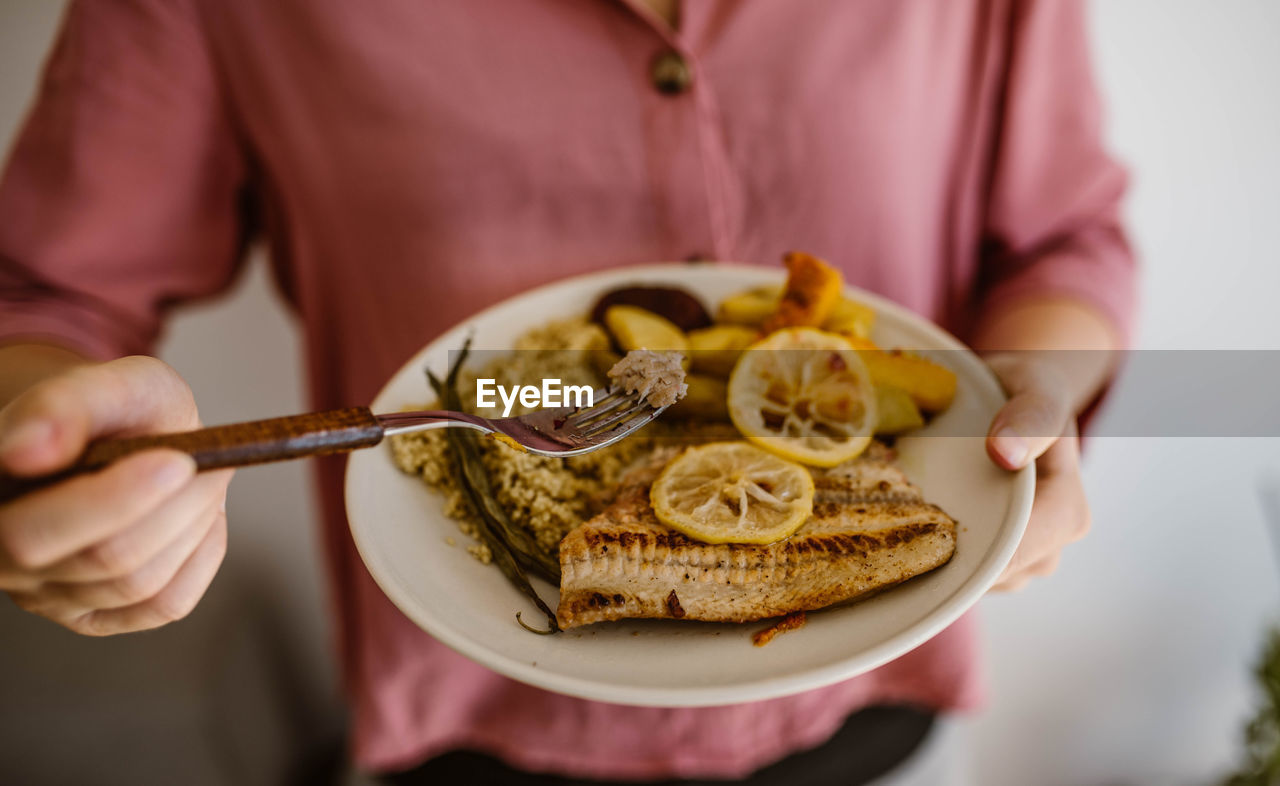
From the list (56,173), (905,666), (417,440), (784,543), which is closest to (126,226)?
(56,173)

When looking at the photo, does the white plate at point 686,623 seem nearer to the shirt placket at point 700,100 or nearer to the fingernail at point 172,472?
the fingernail at point 172,472

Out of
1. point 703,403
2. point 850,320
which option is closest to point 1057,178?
point 850,320

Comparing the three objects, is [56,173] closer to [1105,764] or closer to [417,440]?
[417,440]

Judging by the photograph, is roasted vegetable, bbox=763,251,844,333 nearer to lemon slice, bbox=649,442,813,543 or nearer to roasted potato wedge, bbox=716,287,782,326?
roasted potato wedge, bbox=716,287,782,326

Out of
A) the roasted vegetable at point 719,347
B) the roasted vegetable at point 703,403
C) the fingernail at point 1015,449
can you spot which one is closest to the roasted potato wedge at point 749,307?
the roasted vegetable at point 719,347

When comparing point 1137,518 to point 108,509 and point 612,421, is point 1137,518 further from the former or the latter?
point 108,509

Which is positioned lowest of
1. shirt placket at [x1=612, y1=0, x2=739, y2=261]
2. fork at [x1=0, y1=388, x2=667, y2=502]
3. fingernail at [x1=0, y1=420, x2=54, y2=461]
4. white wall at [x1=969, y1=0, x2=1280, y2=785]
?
white wall at [x1=969, y1=0, x2=1280, y2=785]

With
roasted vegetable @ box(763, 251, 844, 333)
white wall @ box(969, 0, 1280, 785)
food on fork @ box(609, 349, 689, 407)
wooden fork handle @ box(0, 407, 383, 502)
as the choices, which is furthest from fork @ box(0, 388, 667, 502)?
white wall @ box(969, 0, 1280, 785)
